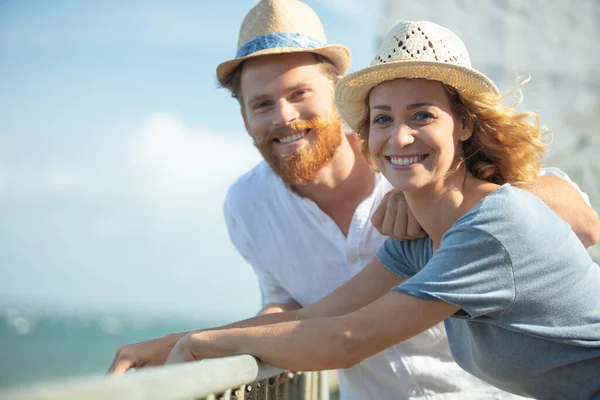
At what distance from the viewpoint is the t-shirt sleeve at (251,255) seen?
11.5 feet

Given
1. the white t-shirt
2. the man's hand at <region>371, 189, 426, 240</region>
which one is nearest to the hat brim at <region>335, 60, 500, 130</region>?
the man's hand at <region>371, 189, 426, 240</region>

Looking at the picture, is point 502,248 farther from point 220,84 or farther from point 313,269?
point 220,84

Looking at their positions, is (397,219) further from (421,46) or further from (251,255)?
(251,255)

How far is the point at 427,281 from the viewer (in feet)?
6.60

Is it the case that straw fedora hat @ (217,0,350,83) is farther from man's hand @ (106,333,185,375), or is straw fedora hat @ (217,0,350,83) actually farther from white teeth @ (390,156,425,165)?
man's hand @ (106,333,185,375)

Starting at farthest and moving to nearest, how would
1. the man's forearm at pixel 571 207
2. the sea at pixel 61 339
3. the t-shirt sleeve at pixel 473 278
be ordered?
the sea at pixel 61 339
the man's forearm at pixel 571 207
the t-shirt sleeve at pixel 473 278

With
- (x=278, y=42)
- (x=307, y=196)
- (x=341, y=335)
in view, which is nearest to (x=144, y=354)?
(x=341, y=335)

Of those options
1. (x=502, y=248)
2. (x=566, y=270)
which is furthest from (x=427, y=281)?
(x=566, y=270)

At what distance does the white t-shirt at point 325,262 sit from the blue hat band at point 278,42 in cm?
54

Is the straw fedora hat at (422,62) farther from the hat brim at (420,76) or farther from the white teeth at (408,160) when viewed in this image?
the white teeth at (408,160)

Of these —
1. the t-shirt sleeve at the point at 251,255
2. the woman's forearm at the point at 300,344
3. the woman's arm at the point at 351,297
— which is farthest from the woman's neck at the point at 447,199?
the t-shirt sleeve at the point at 251,255

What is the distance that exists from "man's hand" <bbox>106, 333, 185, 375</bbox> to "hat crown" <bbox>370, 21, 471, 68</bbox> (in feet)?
3.51

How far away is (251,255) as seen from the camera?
3641 millimetres

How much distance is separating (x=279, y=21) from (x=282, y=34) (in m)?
0.08
